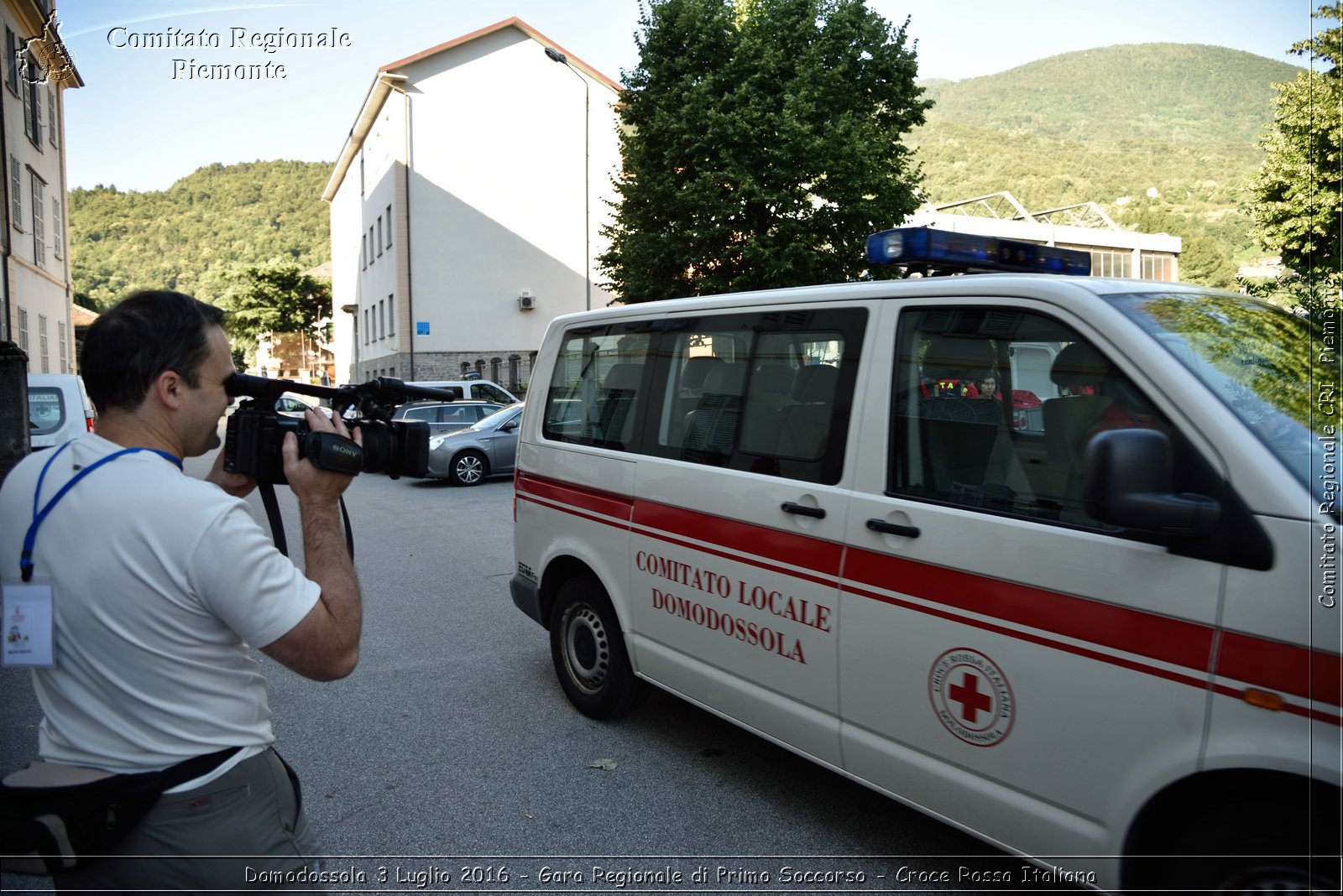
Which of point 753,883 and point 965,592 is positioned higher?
point 965,592

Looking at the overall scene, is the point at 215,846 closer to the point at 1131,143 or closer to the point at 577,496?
the point at 577,496

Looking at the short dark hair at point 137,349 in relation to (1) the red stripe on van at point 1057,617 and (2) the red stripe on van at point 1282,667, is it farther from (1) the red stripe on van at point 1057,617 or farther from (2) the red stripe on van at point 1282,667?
(2) the red stripe on van at point 1282,667

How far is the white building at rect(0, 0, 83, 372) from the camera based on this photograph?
2170 centimetres

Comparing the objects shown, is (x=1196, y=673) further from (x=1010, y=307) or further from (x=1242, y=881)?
(x=1010, y=307)

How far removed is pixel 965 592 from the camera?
106 inches

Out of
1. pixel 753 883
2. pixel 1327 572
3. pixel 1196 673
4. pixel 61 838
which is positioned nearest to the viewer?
pixel 61 838

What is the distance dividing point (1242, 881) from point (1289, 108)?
41.0 feet

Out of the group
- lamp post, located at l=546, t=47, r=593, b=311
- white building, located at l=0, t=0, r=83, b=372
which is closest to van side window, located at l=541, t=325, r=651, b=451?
lamp post, located at l=546, t=47, r=593, b=311

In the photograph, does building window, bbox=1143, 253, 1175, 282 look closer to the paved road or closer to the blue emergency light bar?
the blue emergency light bar

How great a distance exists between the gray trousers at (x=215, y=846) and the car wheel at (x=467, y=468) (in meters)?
14.5

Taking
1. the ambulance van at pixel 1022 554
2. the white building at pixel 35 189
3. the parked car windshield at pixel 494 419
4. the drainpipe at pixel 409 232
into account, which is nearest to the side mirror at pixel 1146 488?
the ambulance van at pixel 1022 554

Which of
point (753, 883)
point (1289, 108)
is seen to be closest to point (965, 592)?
point (753, 883)

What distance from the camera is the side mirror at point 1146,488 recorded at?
2.13m

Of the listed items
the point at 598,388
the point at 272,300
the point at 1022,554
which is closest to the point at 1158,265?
the point at 272,300
